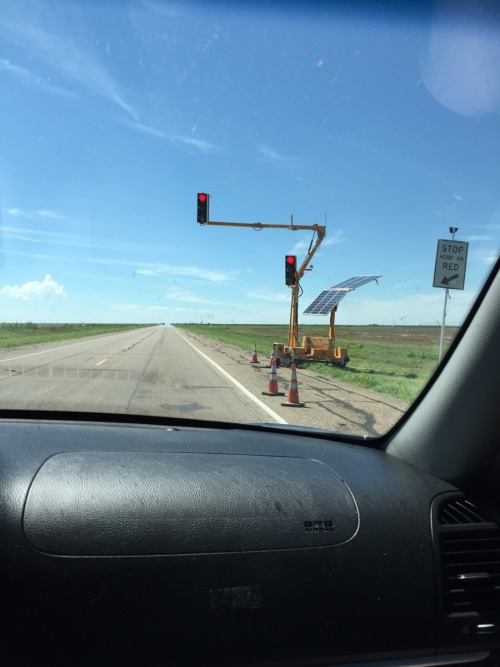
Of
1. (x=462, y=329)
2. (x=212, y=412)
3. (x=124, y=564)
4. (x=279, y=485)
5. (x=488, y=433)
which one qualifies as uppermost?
(x=462, y=329)

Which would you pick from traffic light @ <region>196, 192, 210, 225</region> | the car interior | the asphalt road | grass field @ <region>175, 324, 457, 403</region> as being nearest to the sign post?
grass field @ <region>175, 324, 457, 403</region>

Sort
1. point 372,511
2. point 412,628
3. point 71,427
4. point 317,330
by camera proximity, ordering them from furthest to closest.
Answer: point 317,330
point 71,427
point 372,511
point 412,628

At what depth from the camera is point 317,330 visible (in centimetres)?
2527

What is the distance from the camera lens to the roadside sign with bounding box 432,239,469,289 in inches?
141

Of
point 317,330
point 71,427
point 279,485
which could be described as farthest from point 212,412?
point 317,330

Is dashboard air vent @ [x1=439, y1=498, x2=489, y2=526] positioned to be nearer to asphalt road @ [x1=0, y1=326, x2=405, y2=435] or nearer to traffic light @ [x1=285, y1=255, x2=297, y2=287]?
asphalt road @ [x1=0, y1=326, x2=405, y2=435]

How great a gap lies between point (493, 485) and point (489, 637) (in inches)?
30.7

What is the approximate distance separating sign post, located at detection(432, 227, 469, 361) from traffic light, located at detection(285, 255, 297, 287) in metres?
13.5

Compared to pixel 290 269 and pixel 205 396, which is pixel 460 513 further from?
pixel 290 269

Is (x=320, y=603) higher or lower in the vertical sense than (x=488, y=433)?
lower

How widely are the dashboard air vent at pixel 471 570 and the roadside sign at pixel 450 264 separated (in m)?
1.47

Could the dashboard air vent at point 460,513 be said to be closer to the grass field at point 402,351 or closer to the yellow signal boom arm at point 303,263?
the grass field at point 402,351

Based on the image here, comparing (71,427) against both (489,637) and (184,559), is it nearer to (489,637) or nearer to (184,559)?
(184,559)

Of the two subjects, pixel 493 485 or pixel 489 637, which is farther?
pixel 493 485
